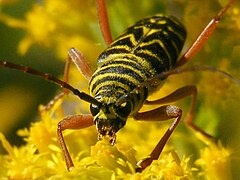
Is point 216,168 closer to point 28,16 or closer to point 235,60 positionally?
point 235,60

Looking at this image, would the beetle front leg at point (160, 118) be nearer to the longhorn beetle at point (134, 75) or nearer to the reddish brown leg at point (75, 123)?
the longhorn beetle at point (134, 75)

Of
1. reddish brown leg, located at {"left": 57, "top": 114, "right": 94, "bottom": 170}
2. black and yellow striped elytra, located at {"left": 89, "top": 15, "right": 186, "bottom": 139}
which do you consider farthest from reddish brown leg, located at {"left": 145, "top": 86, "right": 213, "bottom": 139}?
reddish brown leg, located at {"left": 57, "top": 114, "right": 94, "bottom": 170}

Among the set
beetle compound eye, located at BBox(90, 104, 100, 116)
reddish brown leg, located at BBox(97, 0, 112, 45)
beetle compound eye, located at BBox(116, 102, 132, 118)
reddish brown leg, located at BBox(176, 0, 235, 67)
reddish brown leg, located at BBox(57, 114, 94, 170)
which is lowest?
beetle compound eye, located at BBox(116, 102, 132, 118)

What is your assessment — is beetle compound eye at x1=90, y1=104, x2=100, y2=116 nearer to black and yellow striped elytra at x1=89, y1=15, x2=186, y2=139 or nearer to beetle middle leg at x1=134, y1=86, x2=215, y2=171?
black and yellow striped elytra at x1=89, y1=15, x2=186, y2=139

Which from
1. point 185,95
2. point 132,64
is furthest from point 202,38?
point 132,64

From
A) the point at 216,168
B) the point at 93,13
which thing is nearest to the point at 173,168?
the point at 216,168

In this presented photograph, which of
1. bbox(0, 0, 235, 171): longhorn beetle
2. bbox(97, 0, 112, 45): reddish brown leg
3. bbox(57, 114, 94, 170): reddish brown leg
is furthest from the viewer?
bbox(97, 0, 112, 45): reddish brown leg

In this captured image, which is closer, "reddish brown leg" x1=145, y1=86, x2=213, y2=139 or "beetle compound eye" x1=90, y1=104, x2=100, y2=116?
"beetle compound eye" x1=90, y1=104, x2=100, y2=116

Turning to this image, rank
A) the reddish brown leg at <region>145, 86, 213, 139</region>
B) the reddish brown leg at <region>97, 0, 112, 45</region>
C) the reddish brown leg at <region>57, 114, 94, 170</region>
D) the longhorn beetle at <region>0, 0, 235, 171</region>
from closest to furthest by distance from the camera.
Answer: the longhorn beetle at <region>0, 0, 235, 171</region>
the reddish brown leg at <region>57, 114, 94, 170</region>
the reddish brown leg at <region>145, 86, 213, 139</region>
the reddish brown leg at <region>97, 0, 112, 45</region>
